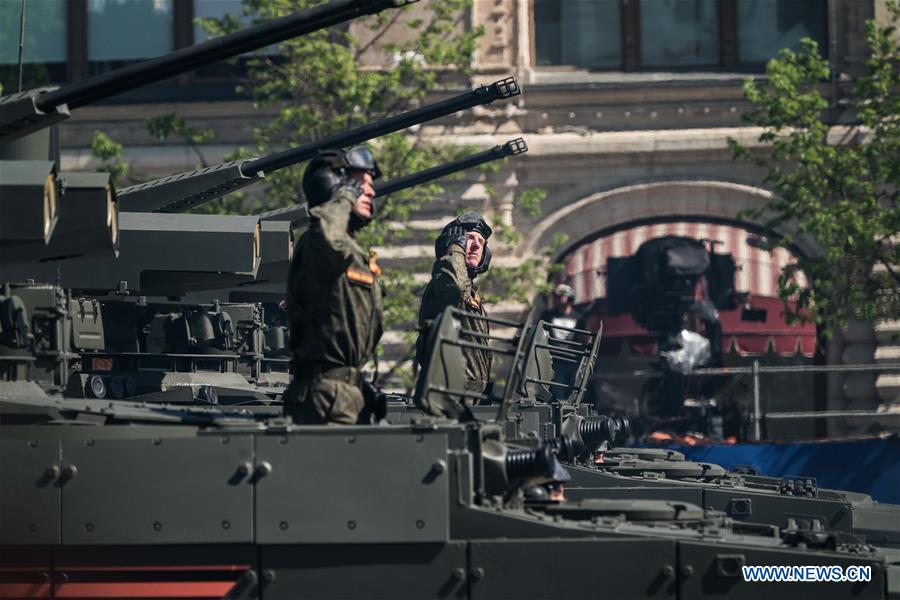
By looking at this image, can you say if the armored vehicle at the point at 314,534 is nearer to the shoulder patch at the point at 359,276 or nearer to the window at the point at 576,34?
the shoulder patch at the point at 359,276

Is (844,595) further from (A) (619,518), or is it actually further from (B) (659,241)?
(B) (659,241)

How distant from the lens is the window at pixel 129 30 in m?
25.8

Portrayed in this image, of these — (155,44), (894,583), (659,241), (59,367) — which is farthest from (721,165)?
(894,583)

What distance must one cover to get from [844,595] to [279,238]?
24.3ft

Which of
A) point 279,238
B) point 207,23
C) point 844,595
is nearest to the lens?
point 844,595

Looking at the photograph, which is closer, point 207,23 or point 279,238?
point 279,238

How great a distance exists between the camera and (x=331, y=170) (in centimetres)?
871

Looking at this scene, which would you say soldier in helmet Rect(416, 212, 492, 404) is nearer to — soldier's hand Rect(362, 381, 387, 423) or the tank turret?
the tank turret

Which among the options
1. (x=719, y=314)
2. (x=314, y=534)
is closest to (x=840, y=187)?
(x=719, y=314)

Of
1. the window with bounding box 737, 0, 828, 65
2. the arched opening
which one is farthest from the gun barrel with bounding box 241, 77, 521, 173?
the window with bounding box 737, 0, 828, 65

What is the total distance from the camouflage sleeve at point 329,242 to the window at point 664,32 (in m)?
17.3

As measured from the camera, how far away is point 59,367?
1035 centimetres

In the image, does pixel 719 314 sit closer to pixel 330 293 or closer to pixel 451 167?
pixel 451 167

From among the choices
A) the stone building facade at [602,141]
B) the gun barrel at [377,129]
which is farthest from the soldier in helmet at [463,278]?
the stone building facade at [602,141]
